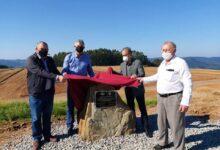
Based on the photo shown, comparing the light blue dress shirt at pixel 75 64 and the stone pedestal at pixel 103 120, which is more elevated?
the light blue dress shirt at pixel 75 64

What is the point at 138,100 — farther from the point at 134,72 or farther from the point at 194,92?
the point at 194,92

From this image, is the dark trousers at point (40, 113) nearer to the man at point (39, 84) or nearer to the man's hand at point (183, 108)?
Answer: the man at point (39, 84)

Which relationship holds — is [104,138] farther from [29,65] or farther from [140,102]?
[29,65]

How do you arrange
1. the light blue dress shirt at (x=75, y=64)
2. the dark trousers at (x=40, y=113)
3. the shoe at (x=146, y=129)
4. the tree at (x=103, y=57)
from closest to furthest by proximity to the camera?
the dark trousers at (x=40, y=113)
the light blue dress shirt at (x=75, y=64)
the shoe at (x=146, y=129)
the tree at (x=103, y=57)

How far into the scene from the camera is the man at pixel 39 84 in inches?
327

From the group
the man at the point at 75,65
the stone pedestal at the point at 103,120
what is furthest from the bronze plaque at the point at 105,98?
the man at the point at 75,65

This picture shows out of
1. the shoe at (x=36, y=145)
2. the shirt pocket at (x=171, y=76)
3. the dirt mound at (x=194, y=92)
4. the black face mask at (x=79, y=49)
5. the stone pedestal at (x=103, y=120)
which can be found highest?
the black face mask at (x=79, y=49)

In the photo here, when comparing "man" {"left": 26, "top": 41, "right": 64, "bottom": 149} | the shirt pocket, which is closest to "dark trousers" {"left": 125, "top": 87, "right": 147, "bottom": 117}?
the shirt pocket

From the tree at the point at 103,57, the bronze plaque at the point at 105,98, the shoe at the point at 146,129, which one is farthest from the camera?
the tree at the point at 103,57

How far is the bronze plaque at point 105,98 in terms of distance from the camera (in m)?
9.33

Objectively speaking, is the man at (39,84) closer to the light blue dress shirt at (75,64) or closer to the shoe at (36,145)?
the shoe at (36,145)

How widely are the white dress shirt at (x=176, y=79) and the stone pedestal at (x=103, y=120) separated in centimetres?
199

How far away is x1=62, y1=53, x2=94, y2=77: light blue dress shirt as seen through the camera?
9.46 metres

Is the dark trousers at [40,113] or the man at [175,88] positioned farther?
the dark trousers at [40,113]
